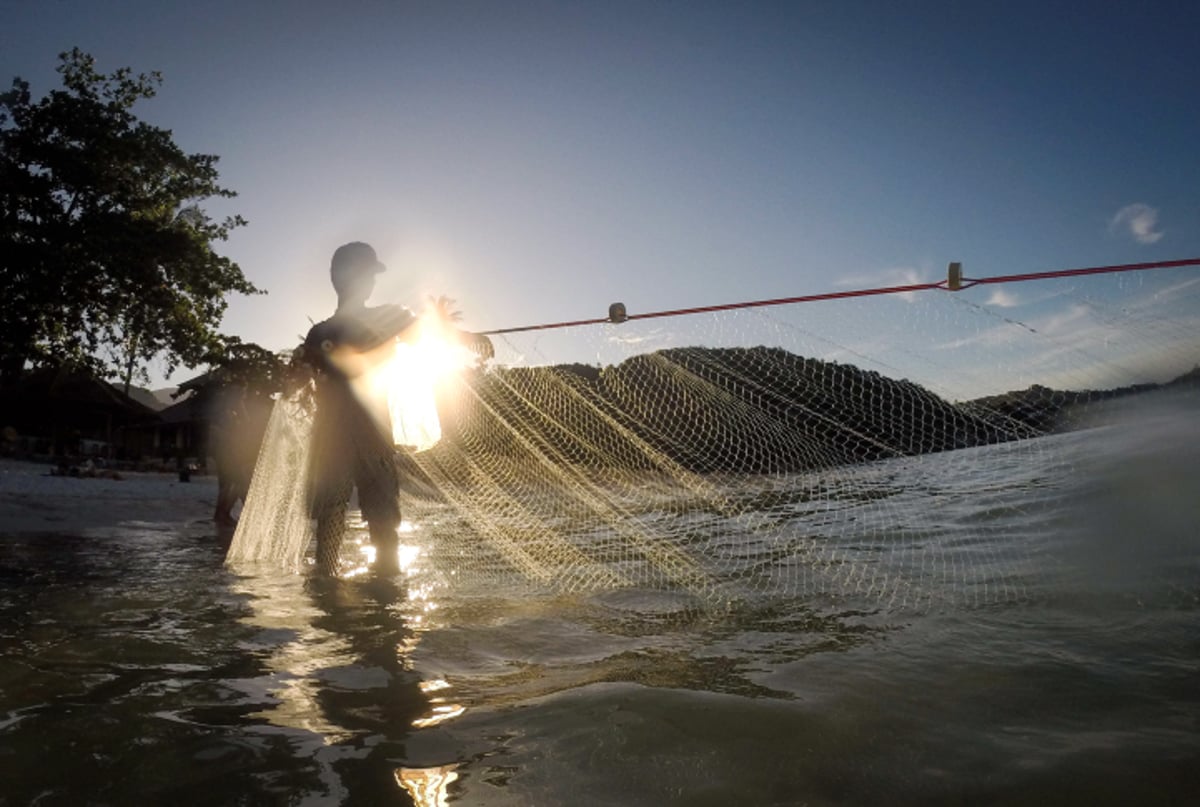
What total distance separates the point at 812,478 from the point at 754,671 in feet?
23.3

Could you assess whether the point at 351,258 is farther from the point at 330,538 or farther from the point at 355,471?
the point at 330,538

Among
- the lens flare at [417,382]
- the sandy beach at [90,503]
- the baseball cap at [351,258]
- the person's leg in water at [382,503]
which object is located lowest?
the sandy beach at [90,503]

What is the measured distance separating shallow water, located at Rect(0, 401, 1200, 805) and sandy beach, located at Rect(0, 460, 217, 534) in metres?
6.72

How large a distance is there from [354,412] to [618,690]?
11.4ft

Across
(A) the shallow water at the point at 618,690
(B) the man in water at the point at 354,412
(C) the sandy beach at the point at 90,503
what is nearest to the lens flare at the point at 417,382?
(B) the man in water at the point at 354,412

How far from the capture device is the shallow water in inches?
65.6

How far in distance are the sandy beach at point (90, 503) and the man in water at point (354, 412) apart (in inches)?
256

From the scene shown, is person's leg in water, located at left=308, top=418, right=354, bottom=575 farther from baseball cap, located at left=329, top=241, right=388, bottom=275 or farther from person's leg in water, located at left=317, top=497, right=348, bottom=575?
baseball cap, located at left=329, top=241, right=388, bottom=275

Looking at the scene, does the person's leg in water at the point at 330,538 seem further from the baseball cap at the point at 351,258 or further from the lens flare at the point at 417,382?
the baseball cap at the point at 351,258

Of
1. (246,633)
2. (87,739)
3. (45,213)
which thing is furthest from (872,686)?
(45,213)

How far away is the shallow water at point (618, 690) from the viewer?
167 centimetres

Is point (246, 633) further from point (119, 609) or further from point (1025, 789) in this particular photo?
point (1025, 789)

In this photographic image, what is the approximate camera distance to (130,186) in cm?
1817

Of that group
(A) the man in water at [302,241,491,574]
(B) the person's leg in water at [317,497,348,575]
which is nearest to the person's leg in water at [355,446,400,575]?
(A) the man in water at [302,241,491,574]
